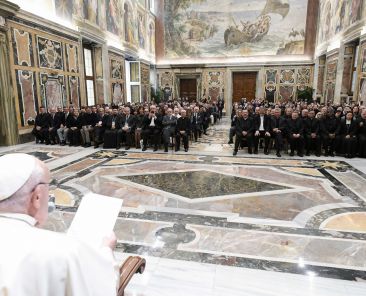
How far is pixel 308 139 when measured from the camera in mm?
8094

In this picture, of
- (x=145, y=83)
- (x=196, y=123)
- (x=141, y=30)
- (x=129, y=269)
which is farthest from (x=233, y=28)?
(x=129, y=269)

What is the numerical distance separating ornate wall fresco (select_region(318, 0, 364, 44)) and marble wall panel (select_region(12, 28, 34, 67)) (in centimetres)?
Answer: 1297

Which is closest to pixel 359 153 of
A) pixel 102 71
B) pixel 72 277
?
pixel 72 277

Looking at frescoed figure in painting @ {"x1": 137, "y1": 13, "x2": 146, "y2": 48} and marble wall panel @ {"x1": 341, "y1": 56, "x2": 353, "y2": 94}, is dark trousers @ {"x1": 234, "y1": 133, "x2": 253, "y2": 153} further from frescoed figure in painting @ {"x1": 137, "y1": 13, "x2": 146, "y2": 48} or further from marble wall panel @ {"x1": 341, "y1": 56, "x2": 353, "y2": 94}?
frescoed figure in painting @ {"x1": 137, "y1": 13, "x2": 146, "y2": 48}

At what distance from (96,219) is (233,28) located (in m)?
22.3

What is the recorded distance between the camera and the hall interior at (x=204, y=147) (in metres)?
2.98

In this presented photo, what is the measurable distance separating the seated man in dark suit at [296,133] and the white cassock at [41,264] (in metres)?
7.95

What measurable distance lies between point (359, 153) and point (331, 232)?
5.33 m

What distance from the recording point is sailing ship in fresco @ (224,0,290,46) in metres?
20.4

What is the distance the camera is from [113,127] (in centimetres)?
910

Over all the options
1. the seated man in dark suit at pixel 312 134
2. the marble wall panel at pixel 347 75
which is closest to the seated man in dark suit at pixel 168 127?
the seated man in dark suit at pixel 312 134

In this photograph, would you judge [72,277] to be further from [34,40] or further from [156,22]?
[156,22]

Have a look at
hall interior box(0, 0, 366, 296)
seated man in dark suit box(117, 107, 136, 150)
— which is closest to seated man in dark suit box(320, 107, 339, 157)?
hall interior box(0, 0, 366, 296)

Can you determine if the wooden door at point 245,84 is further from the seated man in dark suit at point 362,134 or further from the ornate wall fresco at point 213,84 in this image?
the seated man in dark suit at point 362,134
